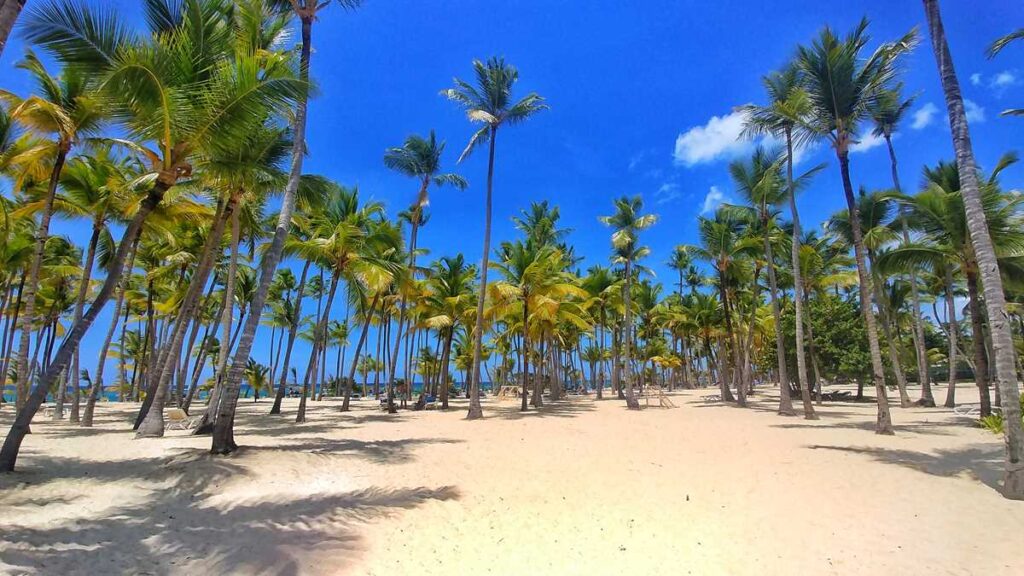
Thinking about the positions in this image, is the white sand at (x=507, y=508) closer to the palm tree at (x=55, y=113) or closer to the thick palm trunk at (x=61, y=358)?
the thick palm trunk at (x=61, y=358)

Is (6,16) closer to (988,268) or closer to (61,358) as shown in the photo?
(61,358)

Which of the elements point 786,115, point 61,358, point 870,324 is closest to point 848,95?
point 786,115

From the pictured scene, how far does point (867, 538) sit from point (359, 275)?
18531mm

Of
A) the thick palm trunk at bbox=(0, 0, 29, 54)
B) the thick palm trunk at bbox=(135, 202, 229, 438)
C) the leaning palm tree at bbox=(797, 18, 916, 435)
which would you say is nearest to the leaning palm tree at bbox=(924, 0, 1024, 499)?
the leaning palm tree at bbox=(797, 18, 916, 435)

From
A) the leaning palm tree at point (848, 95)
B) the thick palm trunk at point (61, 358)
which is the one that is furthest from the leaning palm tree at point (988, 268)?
the thick palm trunk at point (61, 358)

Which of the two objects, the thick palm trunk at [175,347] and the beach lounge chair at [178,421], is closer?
the thick palm trunk at [175,347]

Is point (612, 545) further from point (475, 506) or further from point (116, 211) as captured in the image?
point (116, 211)

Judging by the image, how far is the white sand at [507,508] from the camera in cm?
519

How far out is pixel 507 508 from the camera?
7.29m

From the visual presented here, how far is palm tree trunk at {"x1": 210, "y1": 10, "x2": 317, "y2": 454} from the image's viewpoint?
9.37m

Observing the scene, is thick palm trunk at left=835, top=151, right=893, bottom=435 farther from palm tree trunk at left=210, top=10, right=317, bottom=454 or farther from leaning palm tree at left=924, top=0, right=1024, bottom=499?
palm tree trunk at left=210, top=10, right=317, bottom=454

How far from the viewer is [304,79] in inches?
347

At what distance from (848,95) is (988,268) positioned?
8.23 meters

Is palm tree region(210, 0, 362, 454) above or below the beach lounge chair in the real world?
above
